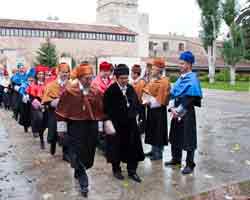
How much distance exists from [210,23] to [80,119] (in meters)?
43.8

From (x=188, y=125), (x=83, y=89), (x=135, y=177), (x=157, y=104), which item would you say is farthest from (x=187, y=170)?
(x=83, y=89)

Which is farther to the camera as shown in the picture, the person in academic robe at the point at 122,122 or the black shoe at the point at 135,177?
the black shoe at the point at 135,177

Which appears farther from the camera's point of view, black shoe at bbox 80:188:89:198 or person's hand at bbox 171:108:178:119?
person's hand at bbox 171:108:178:119

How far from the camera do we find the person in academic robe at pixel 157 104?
7059 mm

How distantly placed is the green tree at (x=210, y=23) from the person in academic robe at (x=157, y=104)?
134 feet

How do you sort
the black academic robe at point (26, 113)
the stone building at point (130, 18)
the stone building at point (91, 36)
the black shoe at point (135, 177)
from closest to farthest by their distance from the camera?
the black shoe at point (135, 177), the black academic robe at point (26, 113), the stone building at point (91, 36), the stone building at point (130, 18)

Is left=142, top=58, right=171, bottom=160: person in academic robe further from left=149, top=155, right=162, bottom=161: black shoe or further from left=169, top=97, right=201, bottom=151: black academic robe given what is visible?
left=169, top=97, right=201, bottom=151: black academic robe

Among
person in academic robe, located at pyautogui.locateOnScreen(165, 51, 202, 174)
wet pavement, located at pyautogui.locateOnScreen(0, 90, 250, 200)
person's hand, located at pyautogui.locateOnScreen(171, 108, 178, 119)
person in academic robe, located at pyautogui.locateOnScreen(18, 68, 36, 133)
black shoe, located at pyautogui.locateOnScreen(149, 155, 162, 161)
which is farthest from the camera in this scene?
person in academic robe, located at pyautogui.locateOnScreen(18, 68, 36, 133)

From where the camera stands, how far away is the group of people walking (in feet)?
17.6

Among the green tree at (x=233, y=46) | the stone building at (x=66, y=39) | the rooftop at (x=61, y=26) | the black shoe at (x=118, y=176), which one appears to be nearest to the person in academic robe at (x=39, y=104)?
the black shoe at (x=118, y=176)

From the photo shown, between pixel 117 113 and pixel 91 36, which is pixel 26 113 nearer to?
pixel 117 113

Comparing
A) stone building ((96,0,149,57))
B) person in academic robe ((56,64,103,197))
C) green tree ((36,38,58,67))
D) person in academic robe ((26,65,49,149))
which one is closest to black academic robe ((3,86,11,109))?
person in academic robe ((26,65,49,149))

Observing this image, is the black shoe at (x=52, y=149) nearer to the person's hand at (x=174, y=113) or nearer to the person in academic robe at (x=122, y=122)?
the person in academic robe at (x=122, y=122)

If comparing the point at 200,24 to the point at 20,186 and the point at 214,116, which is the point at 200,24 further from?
the point at 20,186
